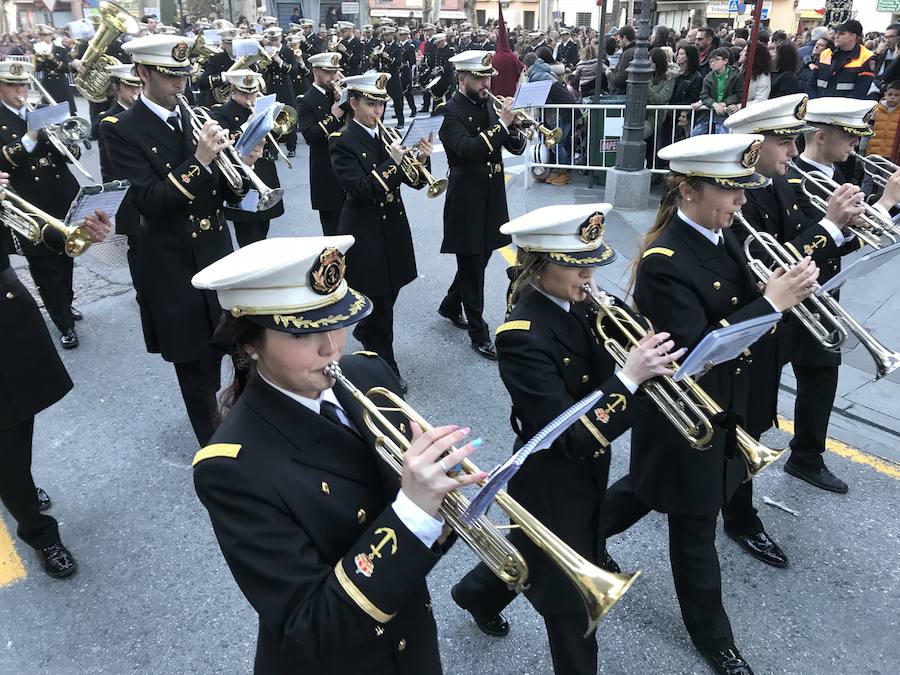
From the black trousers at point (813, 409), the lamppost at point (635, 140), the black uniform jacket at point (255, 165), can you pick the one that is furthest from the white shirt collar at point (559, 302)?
the lamppost at point (635, 140)

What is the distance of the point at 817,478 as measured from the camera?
4.45 metres

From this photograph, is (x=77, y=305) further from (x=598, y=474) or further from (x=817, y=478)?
(x=817, y=478)

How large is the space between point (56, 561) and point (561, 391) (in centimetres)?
292

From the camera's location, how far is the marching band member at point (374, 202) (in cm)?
534

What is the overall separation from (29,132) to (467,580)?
5.72m

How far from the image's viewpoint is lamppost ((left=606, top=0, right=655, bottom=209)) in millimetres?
9500

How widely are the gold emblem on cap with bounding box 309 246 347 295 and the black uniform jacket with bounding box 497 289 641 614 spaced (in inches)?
40.8

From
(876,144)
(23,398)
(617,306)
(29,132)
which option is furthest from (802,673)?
(876,144)

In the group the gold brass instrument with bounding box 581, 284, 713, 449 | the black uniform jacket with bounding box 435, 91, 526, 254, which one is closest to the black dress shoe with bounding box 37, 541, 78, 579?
the gold brass instrument with bounding box 581, 284, 713, 449

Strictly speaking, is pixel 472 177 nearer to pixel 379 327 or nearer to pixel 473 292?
pixel 473 292

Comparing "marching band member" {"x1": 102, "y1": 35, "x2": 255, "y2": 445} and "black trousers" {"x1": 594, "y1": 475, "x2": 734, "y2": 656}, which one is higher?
"marching band member" {"x1": 102, "y1": 35, "x2": 255, "y2": 445}

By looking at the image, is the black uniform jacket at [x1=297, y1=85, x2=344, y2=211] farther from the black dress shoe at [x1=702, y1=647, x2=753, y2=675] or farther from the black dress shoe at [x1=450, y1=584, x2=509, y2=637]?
the black dress shoe at [x1=702, y1=647, x2=753, y2=675]

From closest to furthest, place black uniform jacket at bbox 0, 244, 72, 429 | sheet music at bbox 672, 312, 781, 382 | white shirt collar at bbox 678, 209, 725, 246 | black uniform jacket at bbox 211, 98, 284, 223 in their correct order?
1. sheet music at bbox 672, 312, 781, 382
2. white shirt collar at bbox 678, 209, 725, 246
3. black uniform jacket at bbox 0, 244, 72, 429
4. black uniform jacket at bbox 211, 98, 284, 223

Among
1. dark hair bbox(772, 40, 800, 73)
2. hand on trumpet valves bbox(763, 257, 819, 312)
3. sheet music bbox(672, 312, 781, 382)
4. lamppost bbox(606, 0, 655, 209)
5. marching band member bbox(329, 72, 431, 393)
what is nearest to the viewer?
sheet music bbox(672, 312, 781, 382)
